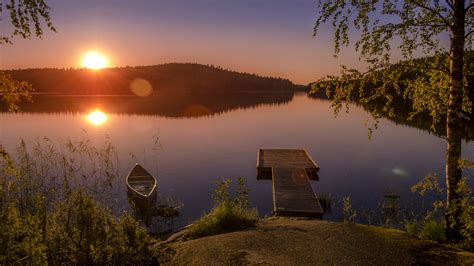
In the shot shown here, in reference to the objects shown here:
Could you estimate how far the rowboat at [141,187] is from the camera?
57.2 ft

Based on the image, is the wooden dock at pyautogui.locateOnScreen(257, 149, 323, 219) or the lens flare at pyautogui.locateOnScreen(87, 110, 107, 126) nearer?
the wooden dock at pyautogui.locateOnScreen(257, 149, 323, 219)

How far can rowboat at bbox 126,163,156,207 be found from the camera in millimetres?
17422

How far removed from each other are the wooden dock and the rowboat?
20.4ft

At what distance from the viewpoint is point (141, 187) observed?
65.3 ft

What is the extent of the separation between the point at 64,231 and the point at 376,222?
1347cm

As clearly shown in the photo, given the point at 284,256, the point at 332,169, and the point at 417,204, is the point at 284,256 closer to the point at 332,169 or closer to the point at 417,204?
the point at 417,204

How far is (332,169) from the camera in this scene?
92.6 feet

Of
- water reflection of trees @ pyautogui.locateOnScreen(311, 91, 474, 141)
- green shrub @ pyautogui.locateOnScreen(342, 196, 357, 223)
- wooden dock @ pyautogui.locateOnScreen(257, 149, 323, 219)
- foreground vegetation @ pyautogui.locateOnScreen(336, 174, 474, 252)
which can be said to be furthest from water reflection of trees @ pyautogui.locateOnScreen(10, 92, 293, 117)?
foreground vegetation @ pyautogui.locateOnScreen(336, 174, 474, 252)

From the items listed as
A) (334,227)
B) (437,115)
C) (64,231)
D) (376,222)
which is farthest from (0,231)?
(376,222)

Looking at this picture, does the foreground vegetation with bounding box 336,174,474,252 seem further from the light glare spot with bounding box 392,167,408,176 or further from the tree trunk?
the light glare spot with bounding box 392,167,408,176

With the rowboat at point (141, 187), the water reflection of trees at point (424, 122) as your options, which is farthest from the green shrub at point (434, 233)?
the water reflection of trees at point (424, 122)

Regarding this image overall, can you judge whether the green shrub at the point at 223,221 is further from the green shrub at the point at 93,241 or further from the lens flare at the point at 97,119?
the lens flare at the point at 97,119

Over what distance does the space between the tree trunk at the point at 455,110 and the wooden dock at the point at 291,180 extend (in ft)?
24.0

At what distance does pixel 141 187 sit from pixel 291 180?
8.66 m
